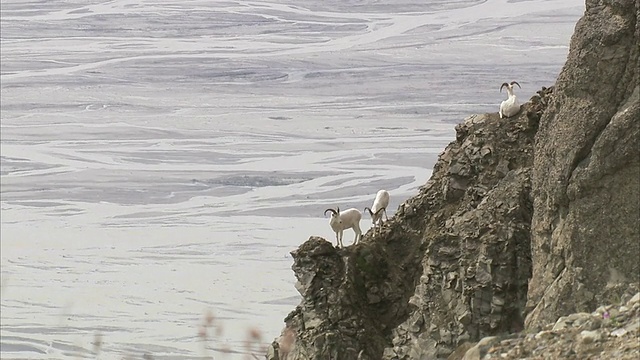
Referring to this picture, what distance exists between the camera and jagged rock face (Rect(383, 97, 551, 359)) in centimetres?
626

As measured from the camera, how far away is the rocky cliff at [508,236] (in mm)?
5281

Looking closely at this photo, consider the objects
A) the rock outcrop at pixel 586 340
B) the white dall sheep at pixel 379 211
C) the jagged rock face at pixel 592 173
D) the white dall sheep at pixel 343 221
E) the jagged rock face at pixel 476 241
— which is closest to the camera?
the rock outcrop at pixel 586 340

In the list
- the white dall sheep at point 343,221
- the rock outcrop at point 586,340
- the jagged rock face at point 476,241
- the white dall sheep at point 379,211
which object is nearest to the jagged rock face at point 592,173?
the jagged rock face at point 476,241

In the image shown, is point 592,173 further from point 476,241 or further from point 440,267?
point 440,267

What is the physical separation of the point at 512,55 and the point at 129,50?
9130mm

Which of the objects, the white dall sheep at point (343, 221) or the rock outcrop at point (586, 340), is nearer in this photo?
the rock outcrop at point (586, 340)

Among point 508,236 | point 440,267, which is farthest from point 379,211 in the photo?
point 508,236

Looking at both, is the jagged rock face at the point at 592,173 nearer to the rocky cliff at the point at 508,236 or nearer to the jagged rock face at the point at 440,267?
the rocky cliff at the point at 508,236

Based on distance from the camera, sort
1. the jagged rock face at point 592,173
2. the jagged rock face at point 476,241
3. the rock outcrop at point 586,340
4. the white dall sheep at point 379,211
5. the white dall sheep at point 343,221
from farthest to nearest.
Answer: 1. the white dall sheep at point 343,221
2. the white dall sheep at point 379,211
3. the jagged rock face at point 476,241
4. the jagged rock face at point 592,173
5. the rock outcrop at point 586,340

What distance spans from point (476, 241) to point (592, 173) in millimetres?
1242

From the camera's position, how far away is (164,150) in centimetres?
2584

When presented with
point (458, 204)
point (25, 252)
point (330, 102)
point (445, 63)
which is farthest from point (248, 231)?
point (458, 204)

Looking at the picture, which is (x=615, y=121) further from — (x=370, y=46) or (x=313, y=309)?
(x=370, y=46)

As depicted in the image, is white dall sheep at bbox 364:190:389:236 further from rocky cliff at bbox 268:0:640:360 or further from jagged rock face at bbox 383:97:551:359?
jagged rock face at bbox 383:97:551:359
